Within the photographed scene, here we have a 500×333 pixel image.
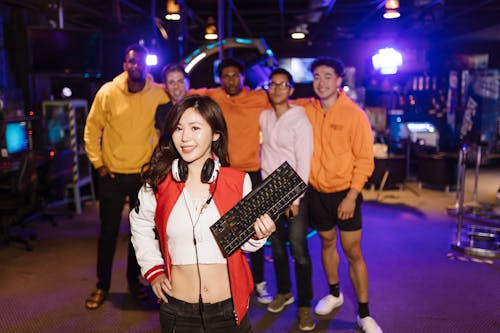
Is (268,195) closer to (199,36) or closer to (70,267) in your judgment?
(70,267)

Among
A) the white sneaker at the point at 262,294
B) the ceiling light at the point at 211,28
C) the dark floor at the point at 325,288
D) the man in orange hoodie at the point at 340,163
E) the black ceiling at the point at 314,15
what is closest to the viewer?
the man in orange hoodie at the point at 340,163

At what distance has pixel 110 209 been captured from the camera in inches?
132

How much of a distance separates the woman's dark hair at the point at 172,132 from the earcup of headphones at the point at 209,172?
13 cm

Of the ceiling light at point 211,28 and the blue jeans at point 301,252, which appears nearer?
the blue jeans at point 301,252

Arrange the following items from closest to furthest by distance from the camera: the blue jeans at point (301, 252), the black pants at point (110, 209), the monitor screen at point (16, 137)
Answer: the blue jeans at point (301, 252)
the black pants at point (110, 209)
the monitor screen at point (16, 137)

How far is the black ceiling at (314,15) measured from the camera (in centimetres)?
744

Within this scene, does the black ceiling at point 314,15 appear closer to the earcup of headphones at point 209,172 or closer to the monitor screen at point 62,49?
the monitor screen at point 62,49

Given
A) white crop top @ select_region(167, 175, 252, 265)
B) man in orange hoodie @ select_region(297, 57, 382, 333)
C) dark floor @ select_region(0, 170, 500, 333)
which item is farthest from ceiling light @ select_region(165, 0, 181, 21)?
white crop top @ select_region(167, 175, 252, 265)

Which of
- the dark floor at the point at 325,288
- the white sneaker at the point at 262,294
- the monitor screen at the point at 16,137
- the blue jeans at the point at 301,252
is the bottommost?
the dark floor at the point at 325,288

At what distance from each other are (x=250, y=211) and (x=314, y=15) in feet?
26.6

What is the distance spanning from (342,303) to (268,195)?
217 centimetres

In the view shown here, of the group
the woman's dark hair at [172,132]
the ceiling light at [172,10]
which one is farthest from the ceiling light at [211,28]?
the woman's dark hair at [172,132]

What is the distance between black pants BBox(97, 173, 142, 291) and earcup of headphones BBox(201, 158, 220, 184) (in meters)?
1.71

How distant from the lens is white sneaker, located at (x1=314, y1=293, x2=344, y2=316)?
3309 millimetres
